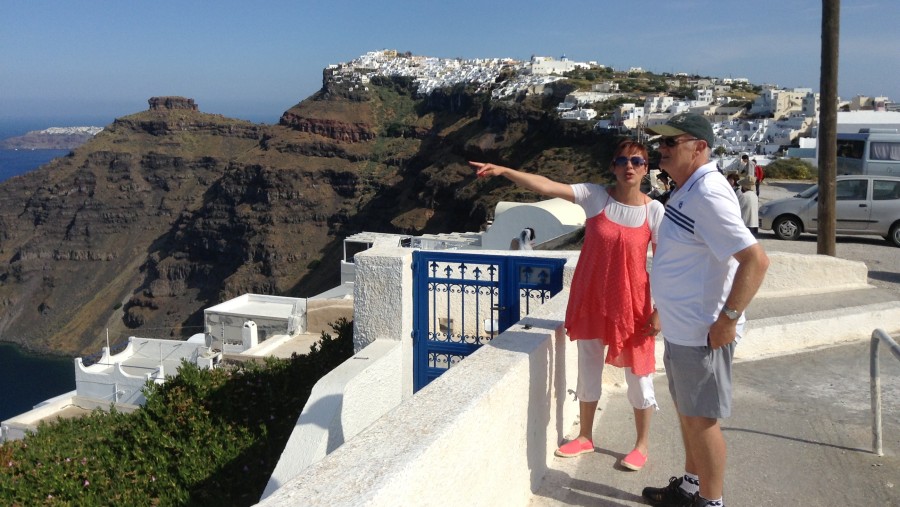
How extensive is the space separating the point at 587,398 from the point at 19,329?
324 ft

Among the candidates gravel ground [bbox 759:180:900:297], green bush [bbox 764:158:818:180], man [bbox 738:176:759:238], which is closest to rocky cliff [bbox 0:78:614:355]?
green bush [bbox 764:158:818:180]

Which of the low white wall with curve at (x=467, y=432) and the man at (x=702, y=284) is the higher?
the man at (x=702, y=284)

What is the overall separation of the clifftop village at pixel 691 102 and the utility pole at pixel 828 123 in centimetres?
418

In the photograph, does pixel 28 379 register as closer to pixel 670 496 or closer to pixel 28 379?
pixel 28 379

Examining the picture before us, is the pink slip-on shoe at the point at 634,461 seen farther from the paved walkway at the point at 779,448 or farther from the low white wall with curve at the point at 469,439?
the low white wall with curve at the point at 469,439

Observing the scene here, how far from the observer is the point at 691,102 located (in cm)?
6225

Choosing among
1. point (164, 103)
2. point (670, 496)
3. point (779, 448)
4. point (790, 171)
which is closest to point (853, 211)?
point (779, 448)

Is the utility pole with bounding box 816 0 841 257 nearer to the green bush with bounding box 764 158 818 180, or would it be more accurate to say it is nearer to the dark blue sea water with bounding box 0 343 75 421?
the green bush with bounding box 764 158 818 180

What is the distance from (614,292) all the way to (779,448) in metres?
1.38

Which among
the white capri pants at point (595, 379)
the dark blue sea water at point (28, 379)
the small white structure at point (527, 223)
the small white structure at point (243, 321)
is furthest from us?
the dark blue sea water at point (28, 379)

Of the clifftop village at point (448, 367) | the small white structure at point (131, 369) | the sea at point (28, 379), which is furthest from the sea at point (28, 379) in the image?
the clifftop village at point (448, 367)

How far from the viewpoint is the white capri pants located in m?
3.78

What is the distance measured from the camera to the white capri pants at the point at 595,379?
3.78m

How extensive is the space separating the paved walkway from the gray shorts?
0.72 m
